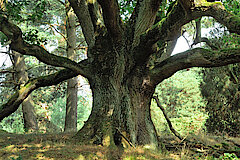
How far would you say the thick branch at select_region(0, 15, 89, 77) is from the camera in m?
6.78

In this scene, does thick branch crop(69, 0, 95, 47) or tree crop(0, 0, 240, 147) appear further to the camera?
thick branch crop(69, 0, 95, 47)

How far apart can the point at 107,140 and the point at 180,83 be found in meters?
24.4

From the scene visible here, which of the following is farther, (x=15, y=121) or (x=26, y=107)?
(x=15, y=121)

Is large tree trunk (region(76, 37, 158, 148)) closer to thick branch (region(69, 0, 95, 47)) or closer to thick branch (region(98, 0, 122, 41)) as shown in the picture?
thick branch (region(98, 0, 122, 41))

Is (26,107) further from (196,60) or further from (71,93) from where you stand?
(196,60)

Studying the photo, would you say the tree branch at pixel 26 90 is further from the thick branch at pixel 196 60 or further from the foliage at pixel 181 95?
the foliage at pixel 181 95

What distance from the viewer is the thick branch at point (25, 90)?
23.6ft

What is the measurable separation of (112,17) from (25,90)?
360cm

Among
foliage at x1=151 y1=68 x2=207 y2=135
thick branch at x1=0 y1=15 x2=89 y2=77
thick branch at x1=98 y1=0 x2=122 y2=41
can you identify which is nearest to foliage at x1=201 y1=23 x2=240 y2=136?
thick branch at x1=98 y1=0 x2=122 y2=41

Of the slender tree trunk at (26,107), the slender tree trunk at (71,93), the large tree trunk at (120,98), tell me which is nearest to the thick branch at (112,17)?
the large tree trunk at (120,98)

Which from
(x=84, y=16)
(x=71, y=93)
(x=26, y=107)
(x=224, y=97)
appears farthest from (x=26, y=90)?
(x=224, y=97)

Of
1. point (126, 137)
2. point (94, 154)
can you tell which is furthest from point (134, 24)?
point (94, 154)

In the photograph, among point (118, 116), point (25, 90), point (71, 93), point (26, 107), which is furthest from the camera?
point (71, 93)

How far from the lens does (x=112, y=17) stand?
20.7ft
